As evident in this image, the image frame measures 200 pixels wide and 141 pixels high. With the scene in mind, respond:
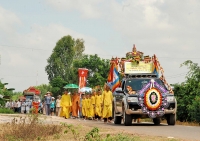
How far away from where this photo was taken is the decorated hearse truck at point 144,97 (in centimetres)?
2005

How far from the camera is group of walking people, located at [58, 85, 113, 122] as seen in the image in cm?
2527

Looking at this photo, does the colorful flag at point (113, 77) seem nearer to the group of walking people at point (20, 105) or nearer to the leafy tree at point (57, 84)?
the group of walking people at point (20, 105)

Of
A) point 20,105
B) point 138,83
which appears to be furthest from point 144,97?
point 20,105

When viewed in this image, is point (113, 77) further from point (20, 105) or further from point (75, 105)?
point (20, 105)

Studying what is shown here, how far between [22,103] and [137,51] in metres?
27.9

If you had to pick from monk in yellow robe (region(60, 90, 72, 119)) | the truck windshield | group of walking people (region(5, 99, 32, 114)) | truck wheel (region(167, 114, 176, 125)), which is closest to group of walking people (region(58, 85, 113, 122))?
monk in yellow robe (region(60, 90, 72, 119))

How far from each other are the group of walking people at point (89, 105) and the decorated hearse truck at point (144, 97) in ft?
7.37

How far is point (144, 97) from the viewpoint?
20062 millimetres

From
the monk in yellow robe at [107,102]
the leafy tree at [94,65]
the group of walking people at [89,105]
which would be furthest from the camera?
the leafy tree at [94,65]

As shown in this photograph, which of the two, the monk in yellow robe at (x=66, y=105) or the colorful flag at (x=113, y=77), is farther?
the monk in yellow robe at (x=66, y=105)

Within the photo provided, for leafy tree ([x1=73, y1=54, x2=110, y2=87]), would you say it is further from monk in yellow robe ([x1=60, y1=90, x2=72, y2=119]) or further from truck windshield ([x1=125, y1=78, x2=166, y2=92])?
truck windshield ([x1=125, y1=78, x2=166, y2=92])

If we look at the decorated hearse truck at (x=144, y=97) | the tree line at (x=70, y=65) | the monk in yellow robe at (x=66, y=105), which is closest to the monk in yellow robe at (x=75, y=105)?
the monk in yellow robe at (x=66, y=105)

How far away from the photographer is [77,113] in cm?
3456

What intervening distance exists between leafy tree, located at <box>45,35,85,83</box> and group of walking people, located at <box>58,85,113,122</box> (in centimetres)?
4525
